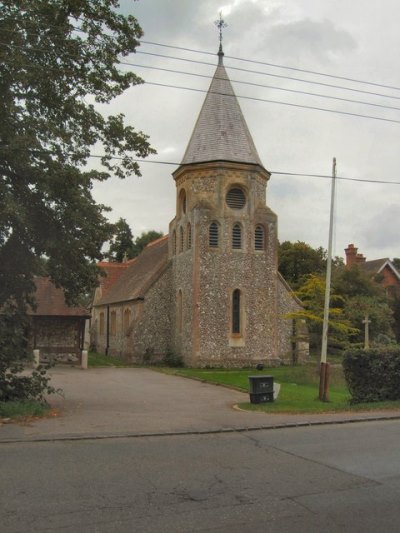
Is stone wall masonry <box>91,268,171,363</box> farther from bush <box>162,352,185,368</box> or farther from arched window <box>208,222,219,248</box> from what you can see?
arched window <box>208,222,219,248</box>

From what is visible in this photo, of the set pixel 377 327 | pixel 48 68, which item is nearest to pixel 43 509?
pixel 48 68

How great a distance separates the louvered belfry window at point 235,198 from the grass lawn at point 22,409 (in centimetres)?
2009

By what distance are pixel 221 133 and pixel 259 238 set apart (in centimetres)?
640

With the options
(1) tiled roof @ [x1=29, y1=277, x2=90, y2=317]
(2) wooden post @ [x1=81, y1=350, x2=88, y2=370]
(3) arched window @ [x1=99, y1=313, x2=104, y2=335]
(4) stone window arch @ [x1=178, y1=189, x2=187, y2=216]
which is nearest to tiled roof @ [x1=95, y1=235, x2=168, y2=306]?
(3) arched window @ [x1=99, y1=313, x2=104, y2=335]

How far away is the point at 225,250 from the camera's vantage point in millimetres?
30891

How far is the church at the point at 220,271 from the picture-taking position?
3027cm

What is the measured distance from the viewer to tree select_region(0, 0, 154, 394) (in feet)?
40.3

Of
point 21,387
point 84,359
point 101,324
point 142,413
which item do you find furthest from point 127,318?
point 142,413

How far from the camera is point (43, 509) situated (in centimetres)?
593

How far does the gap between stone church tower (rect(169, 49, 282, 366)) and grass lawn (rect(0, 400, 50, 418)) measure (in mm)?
17028

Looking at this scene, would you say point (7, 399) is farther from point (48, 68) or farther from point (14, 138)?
point (48, 68)

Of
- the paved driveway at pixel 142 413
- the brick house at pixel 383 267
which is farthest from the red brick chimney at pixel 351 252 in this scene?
the paved driveway at pixel 142 413

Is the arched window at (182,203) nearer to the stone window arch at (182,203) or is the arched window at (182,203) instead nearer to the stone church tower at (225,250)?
the stone window arch at (182,203)

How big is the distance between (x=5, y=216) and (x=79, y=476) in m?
6.89
